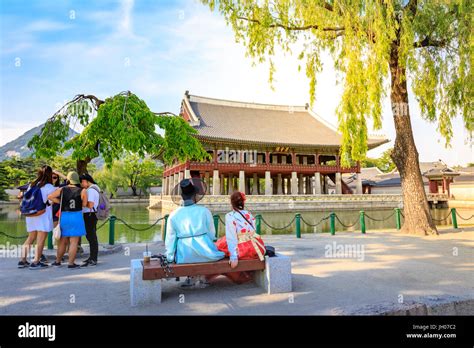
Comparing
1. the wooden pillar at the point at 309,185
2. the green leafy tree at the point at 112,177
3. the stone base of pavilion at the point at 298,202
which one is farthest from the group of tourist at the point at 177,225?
the green leafy tree at the point at 112,177

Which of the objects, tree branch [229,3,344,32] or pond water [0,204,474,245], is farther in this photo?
pond water [0,204,474,245]

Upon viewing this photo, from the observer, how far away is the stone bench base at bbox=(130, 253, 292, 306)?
3.55 m

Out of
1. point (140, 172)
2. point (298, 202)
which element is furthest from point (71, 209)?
point (140, 172)

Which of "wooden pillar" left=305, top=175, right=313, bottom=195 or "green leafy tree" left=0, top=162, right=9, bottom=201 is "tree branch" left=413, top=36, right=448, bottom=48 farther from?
"green leafy tree" left=0, top=162, right=9, bottom=201

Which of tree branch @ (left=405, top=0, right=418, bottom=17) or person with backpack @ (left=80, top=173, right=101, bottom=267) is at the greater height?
tree branch @ (left=405, top=0, right=418, bottom=17)

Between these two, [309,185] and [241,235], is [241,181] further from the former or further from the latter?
[241,235]

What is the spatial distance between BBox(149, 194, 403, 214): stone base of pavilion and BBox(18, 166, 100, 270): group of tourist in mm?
18498

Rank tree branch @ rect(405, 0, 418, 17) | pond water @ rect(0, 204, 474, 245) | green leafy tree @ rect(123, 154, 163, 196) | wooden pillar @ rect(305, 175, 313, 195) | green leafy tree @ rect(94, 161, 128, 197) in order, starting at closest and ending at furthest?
tree branch @ rect(405, 0, 418, 17)
pond water @ rect(0, 204, 474, 245)
wooden pillar @ rect(305, 175, 313, 195)
green leafy tree @ rect(94, 161, 128, 197)
green leafy tree @ rect(123, 154, 163, 196)

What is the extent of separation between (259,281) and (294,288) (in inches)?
18.0

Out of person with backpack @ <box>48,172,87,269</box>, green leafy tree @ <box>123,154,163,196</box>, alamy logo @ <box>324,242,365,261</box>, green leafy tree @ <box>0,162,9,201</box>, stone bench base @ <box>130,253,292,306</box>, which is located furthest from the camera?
green leafy tree @ <box>123,154,163,196</box>

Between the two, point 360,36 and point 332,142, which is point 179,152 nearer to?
point 360,36

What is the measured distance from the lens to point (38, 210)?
5469 millimetres

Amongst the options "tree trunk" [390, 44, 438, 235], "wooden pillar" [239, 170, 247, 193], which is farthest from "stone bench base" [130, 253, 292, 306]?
"wooden pillar" [239, 170, 247, 193]

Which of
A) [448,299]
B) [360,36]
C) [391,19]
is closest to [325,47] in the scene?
[360,36]
